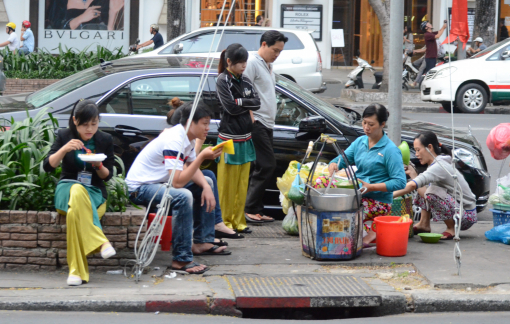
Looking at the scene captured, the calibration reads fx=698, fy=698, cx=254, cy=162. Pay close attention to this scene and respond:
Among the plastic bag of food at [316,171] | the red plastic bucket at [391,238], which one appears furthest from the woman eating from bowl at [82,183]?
the red plastic bucket at [391,238]

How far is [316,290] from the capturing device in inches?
200

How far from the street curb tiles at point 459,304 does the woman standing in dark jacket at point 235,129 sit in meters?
2.35

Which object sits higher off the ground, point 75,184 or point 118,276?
point 75,184

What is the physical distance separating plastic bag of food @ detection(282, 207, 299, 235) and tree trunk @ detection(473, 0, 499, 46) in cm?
1661

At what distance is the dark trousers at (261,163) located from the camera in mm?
6996

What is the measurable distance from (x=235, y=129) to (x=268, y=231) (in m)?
1.12

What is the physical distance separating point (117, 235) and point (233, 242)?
4.75 feet

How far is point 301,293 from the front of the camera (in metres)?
4.99

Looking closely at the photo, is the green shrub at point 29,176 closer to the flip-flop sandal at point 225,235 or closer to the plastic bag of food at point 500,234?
the flip-flop sandal at point 225,235

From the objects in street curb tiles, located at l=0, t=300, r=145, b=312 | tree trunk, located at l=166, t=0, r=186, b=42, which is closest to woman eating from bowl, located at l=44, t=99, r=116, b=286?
street curb tiles, located at l=0, t=300, r=145, b=312

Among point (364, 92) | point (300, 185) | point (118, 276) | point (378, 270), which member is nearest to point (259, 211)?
point (300, 185)

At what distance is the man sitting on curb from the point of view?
5.45 meters

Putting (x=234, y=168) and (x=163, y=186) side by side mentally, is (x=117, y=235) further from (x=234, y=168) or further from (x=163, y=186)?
(x=234, y=168)

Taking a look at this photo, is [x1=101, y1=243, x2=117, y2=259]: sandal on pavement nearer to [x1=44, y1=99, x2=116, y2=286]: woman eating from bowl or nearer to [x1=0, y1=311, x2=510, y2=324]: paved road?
[x1=44, y1=99, x2=116, y2=286]: woman eating from bowl
